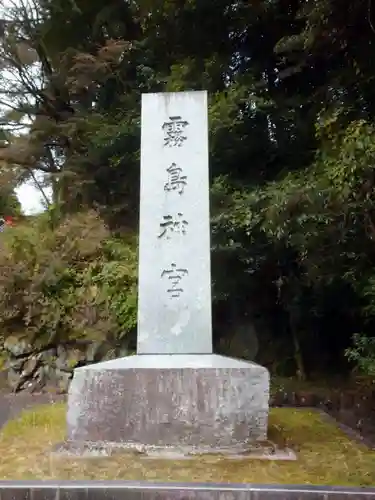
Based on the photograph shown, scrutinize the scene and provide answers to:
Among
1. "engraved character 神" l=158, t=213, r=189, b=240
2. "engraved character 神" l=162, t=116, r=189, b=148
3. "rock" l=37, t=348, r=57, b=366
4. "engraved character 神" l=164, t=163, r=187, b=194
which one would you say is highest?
"engraved character 神" l=162, t=116, r=189, b=148

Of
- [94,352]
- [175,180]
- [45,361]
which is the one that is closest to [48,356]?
[45,361]

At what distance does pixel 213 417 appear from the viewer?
12.3ft

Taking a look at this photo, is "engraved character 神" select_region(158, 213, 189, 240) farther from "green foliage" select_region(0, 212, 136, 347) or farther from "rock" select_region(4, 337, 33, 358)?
"rock" select_region(4, 337, 33, 358)

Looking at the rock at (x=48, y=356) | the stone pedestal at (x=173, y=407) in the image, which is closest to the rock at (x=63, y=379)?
the rock at (x=48, y=356)

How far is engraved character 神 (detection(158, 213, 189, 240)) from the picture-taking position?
448 centimetres

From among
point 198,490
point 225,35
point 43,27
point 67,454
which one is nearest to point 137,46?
point 225,35

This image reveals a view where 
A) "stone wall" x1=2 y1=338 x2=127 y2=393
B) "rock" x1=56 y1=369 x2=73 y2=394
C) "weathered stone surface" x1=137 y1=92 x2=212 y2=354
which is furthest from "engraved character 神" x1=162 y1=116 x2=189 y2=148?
"rock" x1=56 y1=369 x2=73 y2=394

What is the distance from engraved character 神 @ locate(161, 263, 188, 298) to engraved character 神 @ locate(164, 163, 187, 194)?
692 mm

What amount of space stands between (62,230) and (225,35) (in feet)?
13.7

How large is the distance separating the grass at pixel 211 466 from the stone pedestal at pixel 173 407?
21 cm

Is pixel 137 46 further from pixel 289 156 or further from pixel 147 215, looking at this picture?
pixel 147 215

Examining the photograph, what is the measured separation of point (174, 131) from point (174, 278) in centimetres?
137

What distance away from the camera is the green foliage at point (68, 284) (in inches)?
319

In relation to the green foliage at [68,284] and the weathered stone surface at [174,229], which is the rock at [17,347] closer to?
the green foliage at [68,284]
